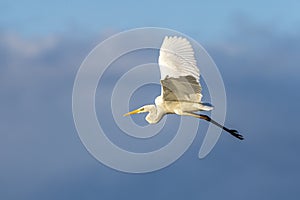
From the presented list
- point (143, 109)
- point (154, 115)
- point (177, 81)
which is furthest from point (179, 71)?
point (143, 109)

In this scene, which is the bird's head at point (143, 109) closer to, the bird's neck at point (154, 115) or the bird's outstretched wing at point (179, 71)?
the bird's neck at point (154, 115)

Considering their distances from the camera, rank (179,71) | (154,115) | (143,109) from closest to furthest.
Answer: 1. (179,71)
2. (154,115)
3. (143,109)

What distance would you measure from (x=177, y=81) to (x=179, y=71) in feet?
2.77

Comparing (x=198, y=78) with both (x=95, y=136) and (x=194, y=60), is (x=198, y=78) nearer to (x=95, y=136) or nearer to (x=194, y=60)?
(x=194, y=60)

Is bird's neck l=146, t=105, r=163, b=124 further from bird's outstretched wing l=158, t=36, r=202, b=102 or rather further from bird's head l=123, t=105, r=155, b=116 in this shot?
bird's outstretched wing l=158, t=36, r=202, b=102

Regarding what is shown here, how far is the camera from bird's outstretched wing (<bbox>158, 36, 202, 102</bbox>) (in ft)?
205

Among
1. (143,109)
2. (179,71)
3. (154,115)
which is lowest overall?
(154,115)

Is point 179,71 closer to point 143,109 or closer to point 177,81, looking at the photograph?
point 177,81

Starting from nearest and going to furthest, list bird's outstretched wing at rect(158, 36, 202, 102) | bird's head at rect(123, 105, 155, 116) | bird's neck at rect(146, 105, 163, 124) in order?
bird's outstretched wing at rect(158, 36, 202, 102)
bird's neck at rect(146, 105, 163, 124)
bird's head at rect(123, 105, 155, 116)

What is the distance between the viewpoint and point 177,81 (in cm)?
6219

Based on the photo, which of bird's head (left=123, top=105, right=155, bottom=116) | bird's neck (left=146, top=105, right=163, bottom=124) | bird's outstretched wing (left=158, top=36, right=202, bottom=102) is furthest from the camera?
bird's head (left=123, top=105, right=155, bottom=116)

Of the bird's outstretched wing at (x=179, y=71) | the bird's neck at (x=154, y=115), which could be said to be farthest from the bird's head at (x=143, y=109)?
the bird's outstretched wing at (x=179, y=71)

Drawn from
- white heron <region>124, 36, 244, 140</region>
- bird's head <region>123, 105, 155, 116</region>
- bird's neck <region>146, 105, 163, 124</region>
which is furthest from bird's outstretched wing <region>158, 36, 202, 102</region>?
bird's head <region>123, 105, 155, 116</region>

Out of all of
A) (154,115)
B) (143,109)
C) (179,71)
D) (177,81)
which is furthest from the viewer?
(143,109)
